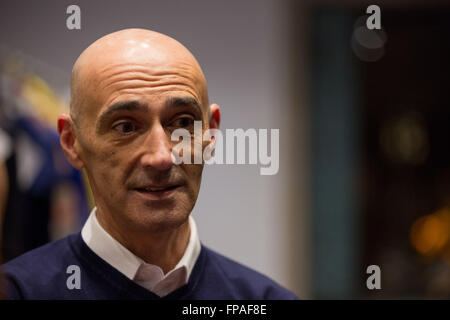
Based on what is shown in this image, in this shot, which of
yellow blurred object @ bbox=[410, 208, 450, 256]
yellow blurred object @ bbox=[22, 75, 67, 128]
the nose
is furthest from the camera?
yellow blurred object @ bbox=[410, 208, 450, 256]

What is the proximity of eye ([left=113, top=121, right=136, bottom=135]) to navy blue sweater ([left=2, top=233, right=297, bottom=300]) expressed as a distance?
0.65ft

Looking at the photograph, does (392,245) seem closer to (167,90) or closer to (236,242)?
(236,242)

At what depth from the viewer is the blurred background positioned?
3.07 feet

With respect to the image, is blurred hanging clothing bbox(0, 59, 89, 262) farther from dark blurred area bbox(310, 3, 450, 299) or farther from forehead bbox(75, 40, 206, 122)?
dark blurred area bbox(310, 3, 450, 299)

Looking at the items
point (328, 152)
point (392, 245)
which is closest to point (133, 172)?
point (328, 152)

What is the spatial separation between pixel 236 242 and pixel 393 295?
11.3 inches

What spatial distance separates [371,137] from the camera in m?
1.25

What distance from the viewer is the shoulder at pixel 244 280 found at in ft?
3.18

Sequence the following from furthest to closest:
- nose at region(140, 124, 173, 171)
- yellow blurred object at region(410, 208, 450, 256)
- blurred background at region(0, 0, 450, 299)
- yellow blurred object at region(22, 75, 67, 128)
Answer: yellow blurred object at region(410, 208, 450, 256) < yellow blurred object at region(22, 75, 67, 128) < blurred background at region(0, 0, 450, 299) < nose at region(140, 124, 173, 171)

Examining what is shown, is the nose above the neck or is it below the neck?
above

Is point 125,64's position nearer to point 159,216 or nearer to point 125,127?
point 125,127

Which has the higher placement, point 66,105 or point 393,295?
point 66,105

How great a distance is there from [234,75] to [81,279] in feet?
1.29

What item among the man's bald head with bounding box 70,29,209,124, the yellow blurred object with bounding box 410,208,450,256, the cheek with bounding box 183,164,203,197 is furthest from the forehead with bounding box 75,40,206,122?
the yellow blurred object with bounding box 410,208,450,256
